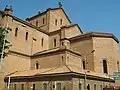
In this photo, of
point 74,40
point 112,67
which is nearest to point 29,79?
point 74,40

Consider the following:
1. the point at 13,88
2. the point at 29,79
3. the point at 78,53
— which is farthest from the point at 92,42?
the point at 13,88

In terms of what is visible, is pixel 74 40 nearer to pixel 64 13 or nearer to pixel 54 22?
pixel 54 22

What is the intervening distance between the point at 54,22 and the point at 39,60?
515 inches

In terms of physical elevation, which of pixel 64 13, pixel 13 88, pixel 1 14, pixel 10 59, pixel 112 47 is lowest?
pixel 13 88

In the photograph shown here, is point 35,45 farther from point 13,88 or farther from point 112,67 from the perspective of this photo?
point 112,67

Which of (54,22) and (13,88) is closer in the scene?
(13,88)

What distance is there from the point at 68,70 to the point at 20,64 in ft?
39.8

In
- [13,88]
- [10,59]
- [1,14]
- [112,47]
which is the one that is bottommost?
[13,88]

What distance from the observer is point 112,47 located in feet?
106

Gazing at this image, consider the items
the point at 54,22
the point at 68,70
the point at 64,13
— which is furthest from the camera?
the point at 64,13

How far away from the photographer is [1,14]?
32.0 meters

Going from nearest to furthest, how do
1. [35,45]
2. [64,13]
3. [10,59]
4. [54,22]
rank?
[10,59]
[35,45]
[54,22]
[64,13]

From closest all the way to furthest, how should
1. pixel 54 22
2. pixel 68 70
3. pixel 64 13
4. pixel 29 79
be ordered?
1. pixel 68 70
2. pixel 29 79
3. pixel 54 22
4. pixel 64 13

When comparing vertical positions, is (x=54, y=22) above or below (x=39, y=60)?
above
